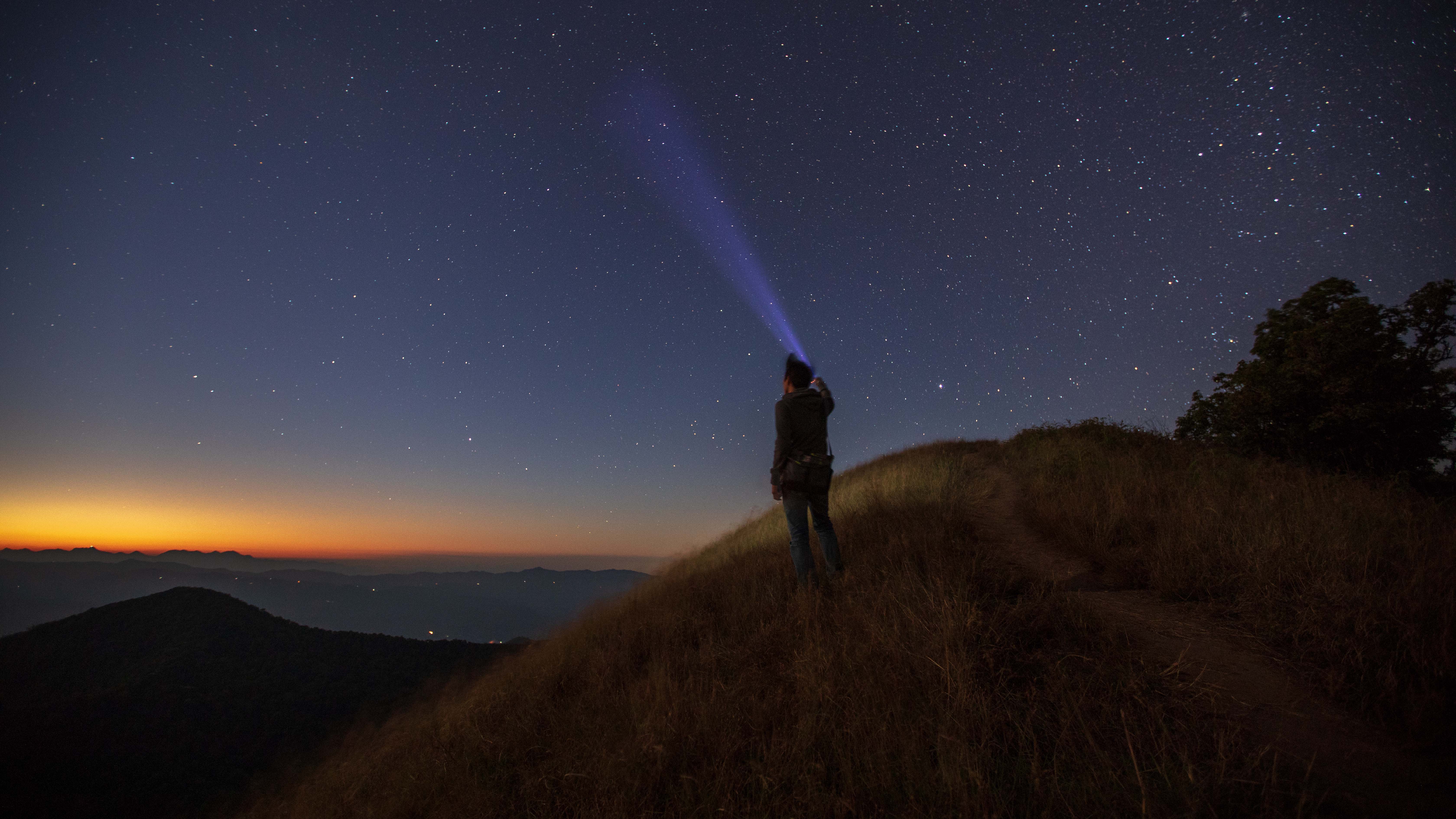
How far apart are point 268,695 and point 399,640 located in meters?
12.8

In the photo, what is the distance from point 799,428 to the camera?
4.84 metres

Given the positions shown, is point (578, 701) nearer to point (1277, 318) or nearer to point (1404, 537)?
point (1404, 537)

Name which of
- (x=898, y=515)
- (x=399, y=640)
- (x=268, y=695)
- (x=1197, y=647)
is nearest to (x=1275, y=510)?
(x=1197, y=647)

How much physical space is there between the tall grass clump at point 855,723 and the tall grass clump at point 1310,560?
0.89 meters

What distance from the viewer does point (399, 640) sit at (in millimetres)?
48656

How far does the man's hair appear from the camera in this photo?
16.8 ft

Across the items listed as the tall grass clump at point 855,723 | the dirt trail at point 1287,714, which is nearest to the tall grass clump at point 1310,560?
the dirt trail at point 1287,714

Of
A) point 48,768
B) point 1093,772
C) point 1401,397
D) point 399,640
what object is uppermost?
point 1401,397

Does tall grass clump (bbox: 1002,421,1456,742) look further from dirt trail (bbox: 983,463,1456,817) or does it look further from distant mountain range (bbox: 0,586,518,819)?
distant mountain range (bbox: 0,586,518,819)

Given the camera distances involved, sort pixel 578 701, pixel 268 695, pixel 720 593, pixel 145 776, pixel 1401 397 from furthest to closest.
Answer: pixel 268 695 → pixel 145 776 → pixel 1401 397 → pixel 720 593 → pixel 578 701

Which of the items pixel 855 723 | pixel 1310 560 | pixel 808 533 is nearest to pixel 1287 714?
pixel 1310 560

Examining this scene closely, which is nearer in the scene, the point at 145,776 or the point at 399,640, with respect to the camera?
the point at 145,776

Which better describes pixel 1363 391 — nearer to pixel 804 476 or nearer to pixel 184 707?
pixel 804 476

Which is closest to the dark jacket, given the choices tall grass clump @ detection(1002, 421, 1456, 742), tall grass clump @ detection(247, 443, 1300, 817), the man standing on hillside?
the man standing on hillside
